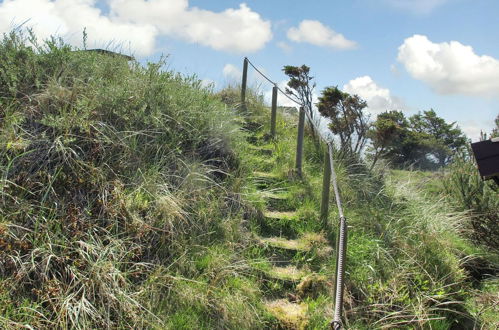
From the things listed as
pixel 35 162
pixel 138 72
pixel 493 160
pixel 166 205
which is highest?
pixel 138 72

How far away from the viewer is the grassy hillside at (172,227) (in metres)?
4.61

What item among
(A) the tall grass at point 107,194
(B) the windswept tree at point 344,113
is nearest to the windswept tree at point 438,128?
(B) the windswept tree at point 344,113

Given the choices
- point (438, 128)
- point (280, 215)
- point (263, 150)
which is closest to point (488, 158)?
point (280, 215)

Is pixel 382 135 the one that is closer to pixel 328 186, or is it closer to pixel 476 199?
pixel 476 199

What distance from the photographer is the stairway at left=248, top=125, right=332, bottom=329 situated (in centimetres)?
505

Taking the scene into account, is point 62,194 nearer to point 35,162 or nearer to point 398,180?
point 35,162

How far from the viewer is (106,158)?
589cm

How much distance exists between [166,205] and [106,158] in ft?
3.57

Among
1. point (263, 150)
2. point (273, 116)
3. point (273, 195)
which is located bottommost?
point (273, 195)

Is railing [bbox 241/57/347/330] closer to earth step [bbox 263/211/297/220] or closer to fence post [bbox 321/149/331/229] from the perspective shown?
fence post [bbox 321/149/331/229]

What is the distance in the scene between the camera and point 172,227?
5.38m

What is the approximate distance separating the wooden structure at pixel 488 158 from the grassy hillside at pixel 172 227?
1.45m

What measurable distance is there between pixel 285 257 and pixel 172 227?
155cm

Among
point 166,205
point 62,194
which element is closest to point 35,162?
point 62,194
